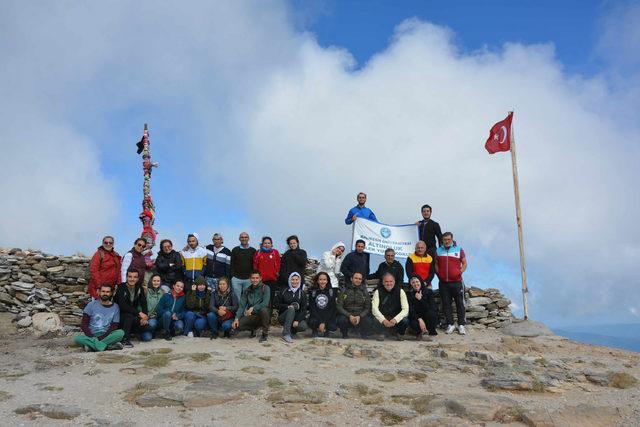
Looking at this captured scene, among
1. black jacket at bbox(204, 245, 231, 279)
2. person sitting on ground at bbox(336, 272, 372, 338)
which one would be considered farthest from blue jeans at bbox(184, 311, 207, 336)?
person sitting on ground at bbox(336, 272, 372, 338)

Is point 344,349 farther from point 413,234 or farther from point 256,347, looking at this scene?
point 413,234

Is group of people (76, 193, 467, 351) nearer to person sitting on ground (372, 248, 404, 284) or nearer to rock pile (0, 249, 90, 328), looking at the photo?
person sitting on ground (372, 248, 404, 284)

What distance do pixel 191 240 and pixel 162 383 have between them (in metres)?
5.06

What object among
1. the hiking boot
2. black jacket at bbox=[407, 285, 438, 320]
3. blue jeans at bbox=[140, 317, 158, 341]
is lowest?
the hiking boot

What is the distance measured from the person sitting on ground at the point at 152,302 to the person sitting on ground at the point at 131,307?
4.4 inches

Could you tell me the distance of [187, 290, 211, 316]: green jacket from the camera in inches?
446

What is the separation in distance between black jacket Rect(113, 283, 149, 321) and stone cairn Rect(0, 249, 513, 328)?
401 cm

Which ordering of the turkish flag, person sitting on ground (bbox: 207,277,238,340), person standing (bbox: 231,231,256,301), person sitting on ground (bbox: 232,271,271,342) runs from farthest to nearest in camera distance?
1. the turkish flag
2. person standing (bbox: 231,231,256,301)
3. person sitting on ground (bbox: 207,277,238,340)
4. person sitting on ground (bbox: 232,271,271,342)

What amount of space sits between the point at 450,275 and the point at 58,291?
1138cm

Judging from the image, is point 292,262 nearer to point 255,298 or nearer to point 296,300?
point 296,300

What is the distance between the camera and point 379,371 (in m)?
8.72

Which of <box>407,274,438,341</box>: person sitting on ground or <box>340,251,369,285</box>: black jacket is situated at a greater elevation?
<box>340,251,369,285</box>: black jacket


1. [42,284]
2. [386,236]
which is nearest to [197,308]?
[42,284]

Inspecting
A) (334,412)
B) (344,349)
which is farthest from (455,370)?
(334,412)
